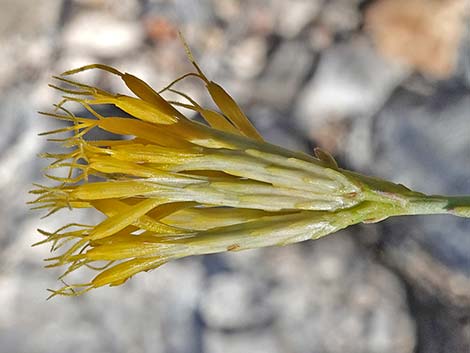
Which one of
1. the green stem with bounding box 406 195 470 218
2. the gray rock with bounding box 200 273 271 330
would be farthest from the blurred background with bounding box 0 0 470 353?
the green stem with bounding box 406 195 470 218

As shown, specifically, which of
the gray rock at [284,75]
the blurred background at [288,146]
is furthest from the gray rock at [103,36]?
the gray rock at [284,75]

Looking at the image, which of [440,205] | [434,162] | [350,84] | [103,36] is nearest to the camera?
[440,205]

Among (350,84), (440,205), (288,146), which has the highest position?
(350,84)

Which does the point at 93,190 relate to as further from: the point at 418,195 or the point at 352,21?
the point at 352,21

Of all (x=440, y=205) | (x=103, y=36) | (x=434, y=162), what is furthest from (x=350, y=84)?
(x=440, y=205)

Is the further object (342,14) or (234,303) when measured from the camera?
(342,14)

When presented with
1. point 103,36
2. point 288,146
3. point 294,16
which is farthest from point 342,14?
point 103,36

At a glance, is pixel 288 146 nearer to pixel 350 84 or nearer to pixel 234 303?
pixel 350 84

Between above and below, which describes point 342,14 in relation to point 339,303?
above

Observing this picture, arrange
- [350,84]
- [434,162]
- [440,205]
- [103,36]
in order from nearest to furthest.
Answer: [440,205] → [434,162] → [350,84] → [103,36]
